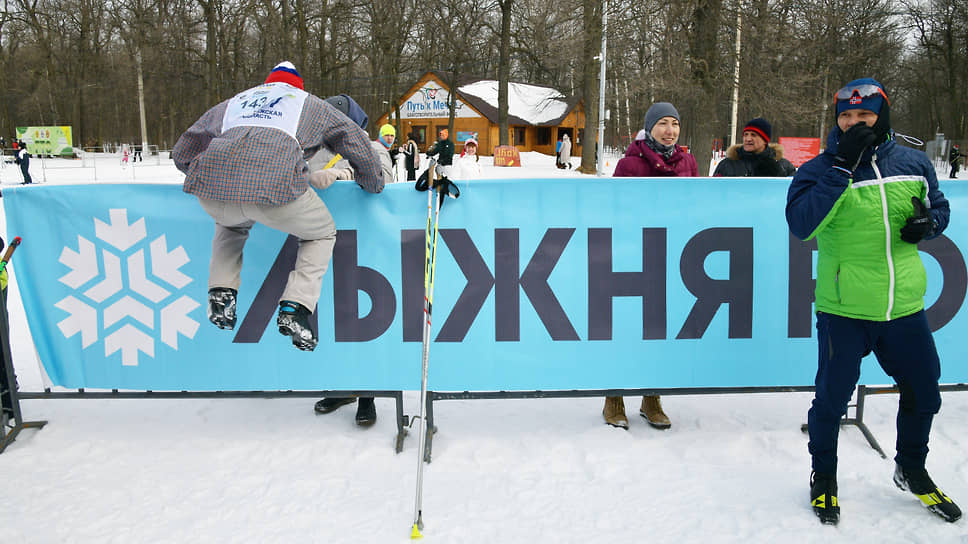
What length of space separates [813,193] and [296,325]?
2385 mm

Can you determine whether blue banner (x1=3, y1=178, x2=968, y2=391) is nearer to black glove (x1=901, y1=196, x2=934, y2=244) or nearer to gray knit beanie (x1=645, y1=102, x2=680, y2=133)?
gray knit beanie (x1=645, y1=102, x2=680, y2=133)

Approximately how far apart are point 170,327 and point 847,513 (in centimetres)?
378

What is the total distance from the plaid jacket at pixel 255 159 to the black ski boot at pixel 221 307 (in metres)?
0.50

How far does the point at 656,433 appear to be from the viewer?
414cm

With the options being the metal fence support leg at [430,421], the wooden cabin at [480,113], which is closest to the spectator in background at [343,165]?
the metal fence support leg at [430,421]

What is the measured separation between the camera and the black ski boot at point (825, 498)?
10.2 feet

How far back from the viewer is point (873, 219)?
116 inches

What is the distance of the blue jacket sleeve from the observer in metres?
2.91

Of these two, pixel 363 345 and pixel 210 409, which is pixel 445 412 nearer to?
pixel 363 345

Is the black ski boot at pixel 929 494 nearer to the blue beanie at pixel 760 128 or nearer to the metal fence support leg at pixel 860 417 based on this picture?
the metal fence support leg at pixel 860 417

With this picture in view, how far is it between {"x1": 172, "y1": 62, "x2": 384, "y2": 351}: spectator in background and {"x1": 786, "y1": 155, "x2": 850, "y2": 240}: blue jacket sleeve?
2078mm

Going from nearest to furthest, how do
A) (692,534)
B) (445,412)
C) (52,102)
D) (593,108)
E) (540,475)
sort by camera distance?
(692,534) → (540,475) → (445,412) → (593,108) → (52,102)

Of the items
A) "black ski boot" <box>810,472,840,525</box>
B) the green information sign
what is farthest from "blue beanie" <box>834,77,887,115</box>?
the green information sign

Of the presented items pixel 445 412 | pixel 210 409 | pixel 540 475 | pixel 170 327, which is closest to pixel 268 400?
pixel 210 409
